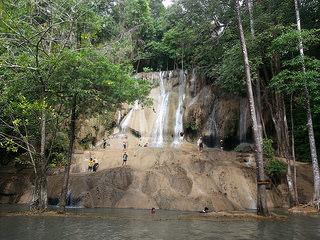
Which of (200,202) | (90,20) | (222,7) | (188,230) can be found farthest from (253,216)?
(222,7)

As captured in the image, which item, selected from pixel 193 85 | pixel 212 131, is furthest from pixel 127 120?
pixel 212 131

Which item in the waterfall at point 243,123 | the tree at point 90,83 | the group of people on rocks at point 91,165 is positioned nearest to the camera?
Answer: the tree at point 90,83

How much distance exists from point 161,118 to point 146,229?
28.0 m

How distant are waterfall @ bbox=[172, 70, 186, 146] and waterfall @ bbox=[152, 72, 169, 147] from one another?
4.49 feet

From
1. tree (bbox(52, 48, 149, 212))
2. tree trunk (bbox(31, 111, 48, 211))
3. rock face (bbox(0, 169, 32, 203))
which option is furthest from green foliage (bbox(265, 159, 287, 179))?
rock face (bbox(0, 169, 32, 203))

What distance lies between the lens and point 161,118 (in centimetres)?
4300

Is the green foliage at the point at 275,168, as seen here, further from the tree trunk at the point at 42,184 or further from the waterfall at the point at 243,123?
the tree trunk at the point at 42,184

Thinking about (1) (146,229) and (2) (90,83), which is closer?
(1) (146,229)

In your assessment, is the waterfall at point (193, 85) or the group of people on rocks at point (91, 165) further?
the waterfall at point (193, 85)

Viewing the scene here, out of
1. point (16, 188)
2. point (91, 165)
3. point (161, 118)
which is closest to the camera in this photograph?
point (16, 188)

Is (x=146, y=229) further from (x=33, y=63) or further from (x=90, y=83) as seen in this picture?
(x=33, y=63)

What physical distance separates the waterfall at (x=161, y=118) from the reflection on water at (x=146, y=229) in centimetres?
2277

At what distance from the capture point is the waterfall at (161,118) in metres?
41.4

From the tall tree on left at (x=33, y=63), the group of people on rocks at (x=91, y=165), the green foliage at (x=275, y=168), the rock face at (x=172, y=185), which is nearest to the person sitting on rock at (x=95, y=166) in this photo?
the group of people on rocks at (x=91, y=165)
